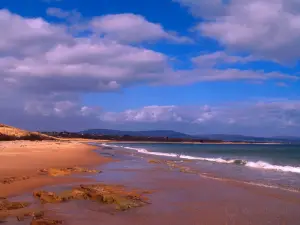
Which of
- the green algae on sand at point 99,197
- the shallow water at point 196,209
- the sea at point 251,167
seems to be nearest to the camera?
the shallow water at point 196,209

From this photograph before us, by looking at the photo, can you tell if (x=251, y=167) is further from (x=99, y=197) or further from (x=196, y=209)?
(x=99, y=197)

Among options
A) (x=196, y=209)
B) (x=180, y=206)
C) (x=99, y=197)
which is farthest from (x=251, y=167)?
(x=99, y=197)

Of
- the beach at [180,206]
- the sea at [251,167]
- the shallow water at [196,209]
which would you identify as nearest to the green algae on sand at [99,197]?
the beach at [180,206]

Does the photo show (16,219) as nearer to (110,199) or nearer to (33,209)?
(33,209)

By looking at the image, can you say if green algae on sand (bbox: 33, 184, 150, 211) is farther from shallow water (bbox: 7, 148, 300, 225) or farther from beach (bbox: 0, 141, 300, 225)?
shallow water (bbox: 7, 148, 300, 225)

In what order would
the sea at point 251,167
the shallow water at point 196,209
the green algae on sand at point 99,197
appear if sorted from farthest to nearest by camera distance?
the sea at point 251,167 → the green algae on sand at point 99,197 → the shallow water at point 196,209

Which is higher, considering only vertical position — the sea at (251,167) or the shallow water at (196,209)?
the shallow water at (196,209)

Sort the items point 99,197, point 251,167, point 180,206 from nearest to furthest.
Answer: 1. point 180,206
2. point 99,197
3. point 251,167

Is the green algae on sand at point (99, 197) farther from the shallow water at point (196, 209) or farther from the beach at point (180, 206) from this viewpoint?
the shallow water at point (196, 209)

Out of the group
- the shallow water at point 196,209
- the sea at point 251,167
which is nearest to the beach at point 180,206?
the shallow water at point 196,209

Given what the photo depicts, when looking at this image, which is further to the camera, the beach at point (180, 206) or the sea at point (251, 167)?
the sea at point (251, 167)

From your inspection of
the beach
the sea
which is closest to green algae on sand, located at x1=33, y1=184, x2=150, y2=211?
the beach

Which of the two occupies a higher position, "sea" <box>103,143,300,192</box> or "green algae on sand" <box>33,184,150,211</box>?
"green algae on sand" <box>33,184,150,211</box>

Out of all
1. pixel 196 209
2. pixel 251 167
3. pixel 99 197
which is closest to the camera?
pixel 196 209
